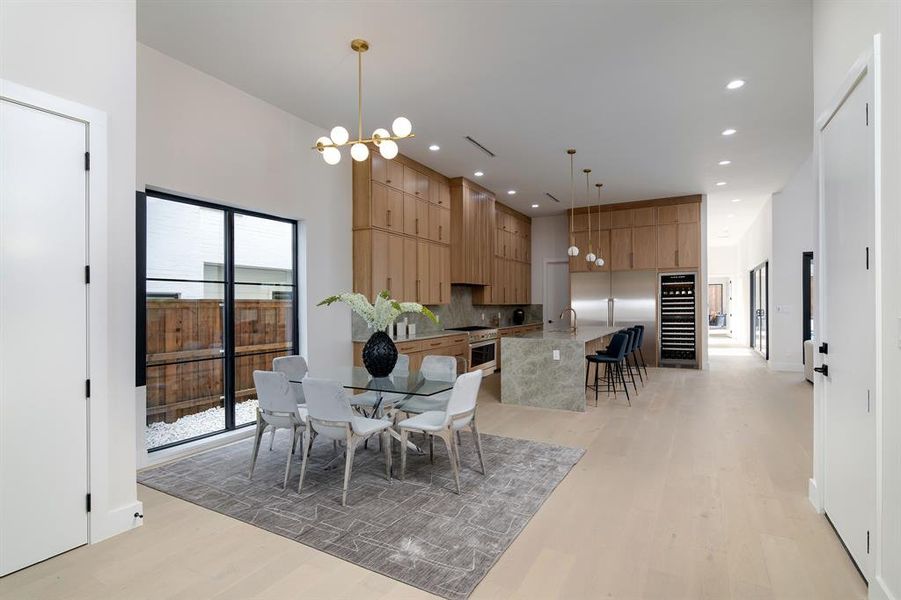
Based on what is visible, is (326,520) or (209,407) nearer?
(326,520)

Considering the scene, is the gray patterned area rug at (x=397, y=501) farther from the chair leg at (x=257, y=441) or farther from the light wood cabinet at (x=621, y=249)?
the light wood cabinet at (x=621, y=249)

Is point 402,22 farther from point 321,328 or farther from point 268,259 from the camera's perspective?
point 321,328

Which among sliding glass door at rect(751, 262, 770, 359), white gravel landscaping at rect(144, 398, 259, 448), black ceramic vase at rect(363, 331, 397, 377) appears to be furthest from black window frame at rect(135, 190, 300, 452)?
sliding glass door at rect(751, 262, 770, 359)

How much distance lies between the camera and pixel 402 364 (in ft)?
14.1

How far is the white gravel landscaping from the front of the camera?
153 inches

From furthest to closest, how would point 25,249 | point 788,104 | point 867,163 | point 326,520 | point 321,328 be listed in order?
1. point 321,328
2. point 788,104
3. point 326,520
4. point 25,249
5. point 867,163

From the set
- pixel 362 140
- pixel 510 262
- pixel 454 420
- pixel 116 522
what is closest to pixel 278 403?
pixel 116 522

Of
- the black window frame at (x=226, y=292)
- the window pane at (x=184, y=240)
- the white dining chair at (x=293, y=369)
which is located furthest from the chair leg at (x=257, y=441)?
the window pane at (x=184, y=240)

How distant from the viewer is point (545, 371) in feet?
18.4

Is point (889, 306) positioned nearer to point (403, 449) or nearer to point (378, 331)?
point (403, 449)

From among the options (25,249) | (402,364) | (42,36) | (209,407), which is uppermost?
(42,36)

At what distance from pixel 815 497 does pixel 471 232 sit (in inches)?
225

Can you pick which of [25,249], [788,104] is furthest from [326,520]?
[788,104]

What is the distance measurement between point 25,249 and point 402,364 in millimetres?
2773
